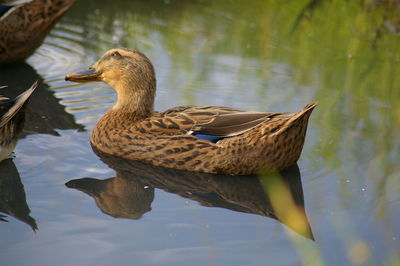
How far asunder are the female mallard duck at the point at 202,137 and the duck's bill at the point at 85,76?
402 mm

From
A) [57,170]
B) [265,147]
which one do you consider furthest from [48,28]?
[265,147]

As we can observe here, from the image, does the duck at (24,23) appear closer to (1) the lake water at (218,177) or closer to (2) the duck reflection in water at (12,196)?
(1) the lake water at (218,177)

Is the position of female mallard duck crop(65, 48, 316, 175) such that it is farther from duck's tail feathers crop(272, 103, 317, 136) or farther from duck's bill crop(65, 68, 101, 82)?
duck's bill crop(65, 68, 101, 82)

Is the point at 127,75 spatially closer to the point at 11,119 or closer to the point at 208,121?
the point at 208,121

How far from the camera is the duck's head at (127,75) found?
620 cm

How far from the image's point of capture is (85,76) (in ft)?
20.8

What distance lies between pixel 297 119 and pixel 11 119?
6.88 feet

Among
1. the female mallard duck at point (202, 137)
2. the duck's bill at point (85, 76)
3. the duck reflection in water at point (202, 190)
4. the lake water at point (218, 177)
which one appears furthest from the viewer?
the duck's bill at point (85, 76)

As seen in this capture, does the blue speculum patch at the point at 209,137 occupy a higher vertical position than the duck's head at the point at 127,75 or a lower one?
lower

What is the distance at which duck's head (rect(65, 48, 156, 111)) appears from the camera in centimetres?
620

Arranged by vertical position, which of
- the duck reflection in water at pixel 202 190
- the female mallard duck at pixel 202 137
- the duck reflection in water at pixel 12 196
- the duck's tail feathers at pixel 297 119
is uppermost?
the duck's tail feathers at pixel 297 119

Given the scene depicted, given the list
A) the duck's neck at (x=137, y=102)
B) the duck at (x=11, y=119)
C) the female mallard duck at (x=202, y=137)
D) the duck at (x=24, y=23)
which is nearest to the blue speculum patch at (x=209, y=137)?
the female mallard duck at (x=202, y=137)

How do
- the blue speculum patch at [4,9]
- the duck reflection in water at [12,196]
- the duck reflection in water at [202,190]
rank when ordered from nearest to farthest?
the duck reflection in water at [12,196] → the duck reflection in water at [202,190] → the blue speculum patch at [4,9]

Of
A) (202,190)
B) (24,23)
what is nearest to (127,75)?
(202,190)
